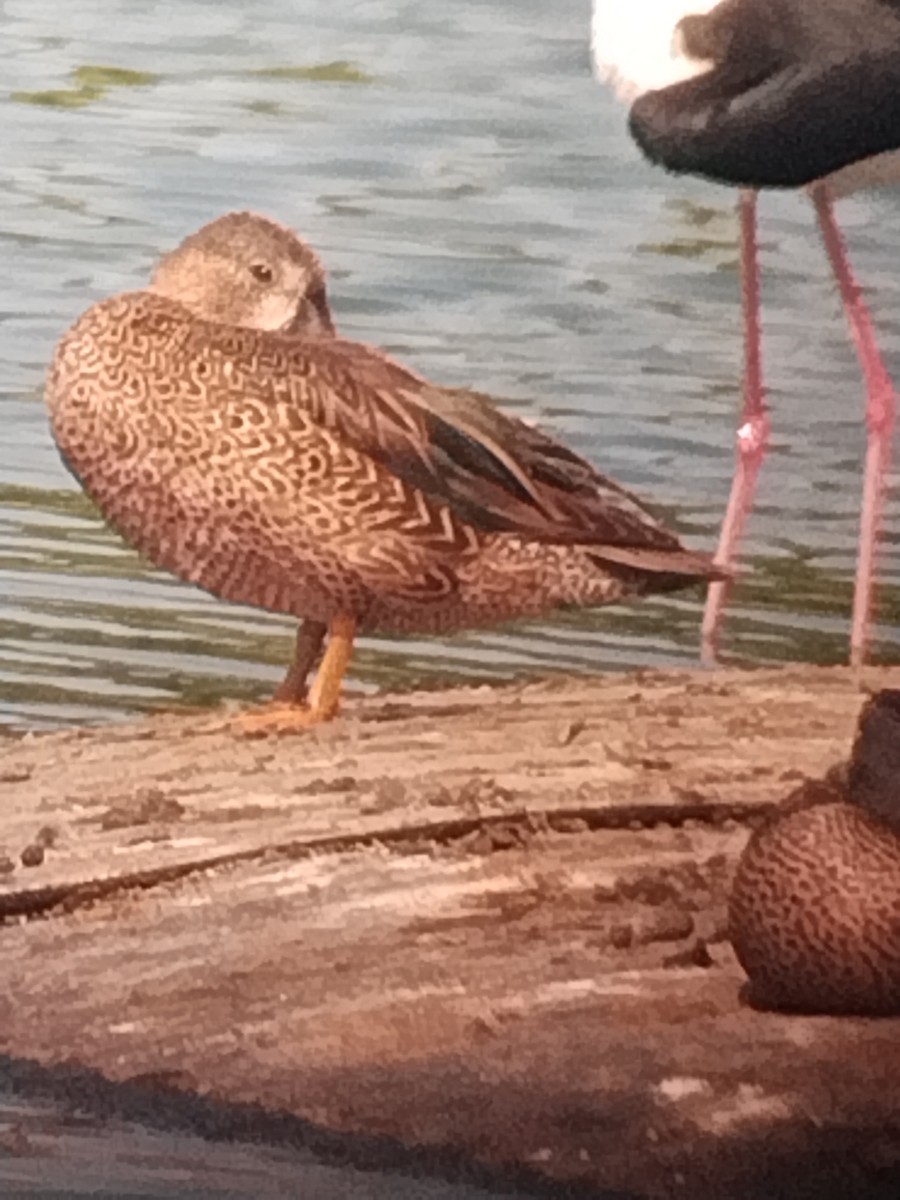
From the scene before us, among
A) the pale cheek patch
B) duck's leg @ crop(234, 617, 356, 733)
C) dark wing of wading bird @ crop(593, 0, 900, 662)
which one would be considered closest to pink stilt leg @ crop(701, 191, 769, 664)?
dark wing of wading bird @ crop(593, 0, 900, 662)

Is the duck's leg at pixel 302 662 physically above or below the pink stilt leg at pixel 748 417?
below

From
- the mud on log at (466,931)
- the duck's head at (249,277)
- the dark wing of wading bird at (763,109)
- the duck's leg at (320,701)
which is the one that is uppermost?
the dark wing of wading bird at (763,109)

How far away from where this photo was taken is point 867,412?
5.38 feet

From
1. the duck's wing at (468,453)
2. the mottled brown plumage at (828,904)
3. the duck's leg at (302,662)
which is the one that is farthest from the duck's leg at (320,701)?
the mottled brown plumage at (828,904)

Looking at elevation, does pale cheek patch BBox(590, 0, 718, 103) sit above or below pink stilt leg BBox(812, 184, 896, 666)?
above

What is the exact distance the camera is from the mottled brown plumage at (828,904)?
1.57 m

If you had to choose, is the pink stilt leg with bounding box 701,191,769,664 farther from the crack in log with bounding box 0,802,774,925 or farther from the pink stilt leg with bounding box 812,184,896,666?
the crack in log with bounding box 0,802,774,925

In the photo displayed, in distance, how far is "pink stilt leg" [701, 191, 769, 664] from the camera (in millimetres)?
1621

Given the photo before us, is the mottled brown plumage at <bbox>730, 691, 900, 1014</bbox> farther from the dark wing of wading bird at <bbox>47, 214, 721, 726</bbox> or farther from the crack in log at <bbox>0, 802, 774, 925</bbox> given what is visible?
the dark wing of wading bird at <bbox>47, 214, 721, 726</bbox>

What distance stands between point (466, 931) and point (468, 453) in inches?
14.2

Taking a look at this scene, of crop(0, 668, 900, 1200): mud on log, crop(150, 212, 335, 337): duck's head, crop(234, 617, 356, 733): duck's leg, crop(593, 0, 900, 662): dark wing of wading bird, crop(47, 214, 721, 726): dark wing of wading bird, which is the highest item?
crop(593, 0, 900, 662): dark wing of wading bird

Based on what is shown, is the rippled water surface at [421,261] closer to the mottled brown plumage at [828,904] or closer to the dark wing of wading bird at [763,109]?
the dark wing of wading bird at [763,109]

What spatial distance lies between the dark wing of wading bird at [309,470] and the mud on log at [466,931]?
91 millimetres

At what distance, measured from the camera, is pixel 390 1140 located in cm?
156
